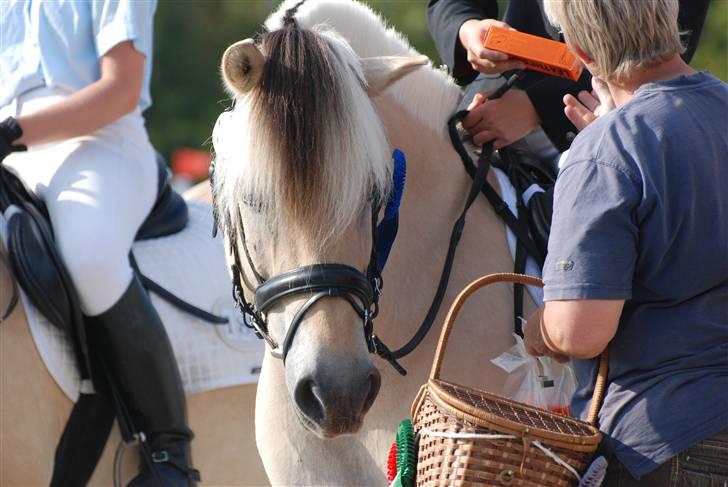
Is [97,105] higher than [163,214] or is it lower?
higher

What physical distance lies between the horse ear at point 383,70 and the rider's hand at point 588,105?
0.41 metres

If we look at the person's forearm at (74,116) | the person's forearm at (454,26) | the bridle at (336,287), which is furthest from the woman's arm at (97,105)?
the bridle at (336,287)

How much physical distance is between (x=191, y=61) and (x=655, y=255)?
25502mm

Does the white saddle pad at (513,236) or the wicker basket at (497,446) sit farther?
the white saddle pad at (513,236)

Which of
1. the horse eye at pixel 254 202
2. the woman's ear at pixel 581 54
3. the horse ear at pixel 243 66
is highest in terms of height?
the woman's ear at pixel 581 54

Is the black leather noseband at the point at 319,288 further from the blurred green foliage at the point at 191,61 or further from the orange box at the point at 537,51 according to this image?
the blurred green foliage at the point at 191,61

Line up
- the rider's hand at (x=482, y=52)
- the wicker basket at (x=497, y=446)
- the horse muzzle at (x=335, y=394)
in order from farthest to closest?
1. the rider's hand at (x=482, y=52)
2. the horse muzzle at (x=335, y=394)
3. the wicker basket at (x=497, y=446)

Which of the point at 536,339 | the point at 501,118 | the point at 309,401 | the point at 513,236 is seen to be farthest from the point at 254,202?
the point at 501,118

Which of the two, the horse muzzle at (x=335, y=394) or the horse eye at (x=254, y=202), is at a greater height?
the horse eye at (x=254, y=202)

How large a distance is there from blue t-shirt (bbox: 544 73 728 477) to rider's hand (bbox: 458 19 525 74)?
3.24 feet

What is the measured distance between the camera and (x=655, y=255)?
1.92 metres

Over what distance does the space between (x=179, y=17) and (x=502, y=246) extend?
1007 inches

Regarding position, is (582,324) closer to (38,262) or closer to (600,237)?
(600,237)

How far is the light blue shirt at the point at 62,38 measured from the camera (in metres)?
4.04
